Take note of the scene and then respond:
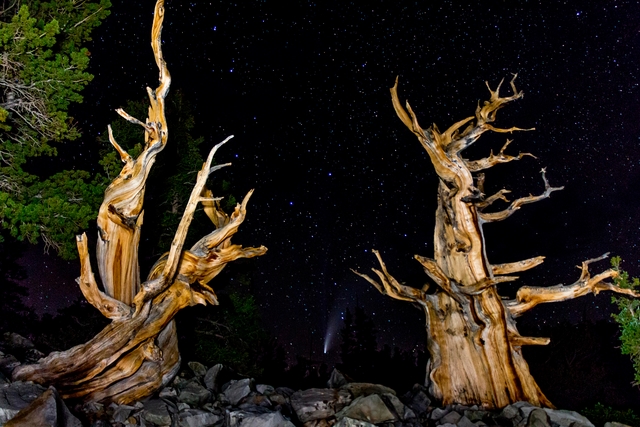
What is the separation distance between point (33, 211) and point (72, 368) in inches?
105

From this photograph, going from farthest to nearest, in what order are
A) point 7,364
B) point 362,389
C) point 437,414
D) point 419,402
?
point 419,402 < point 362,389 < point 437,414 < point 7,364

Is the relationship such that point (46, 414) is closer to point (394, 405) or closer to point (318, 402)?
point (318, 402)

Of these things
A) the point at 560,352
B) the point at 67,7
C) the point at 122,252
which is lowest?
the point at 560,352

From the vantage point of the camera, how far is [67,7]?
891 centimetres

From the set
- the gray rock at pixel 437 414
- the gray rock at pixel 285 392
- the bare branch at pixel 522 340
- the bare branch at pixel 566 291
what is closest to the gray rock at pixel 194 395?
the gray rock at pixel 285 392

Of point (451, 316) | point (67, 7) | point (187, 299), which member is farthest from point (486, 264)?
point (67, 7)

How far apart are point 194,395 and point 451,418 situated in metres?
4.55

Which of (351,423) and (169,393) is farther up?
(351,423)

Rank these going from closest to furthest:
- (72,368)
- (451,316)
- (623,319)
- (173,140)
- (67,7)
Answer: (72,368), (67,7), (623,319), (451,316), (173,140)

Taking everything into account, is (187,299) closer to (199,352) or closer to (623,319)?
(199,352)

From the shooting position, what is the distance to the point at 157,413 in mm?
7527

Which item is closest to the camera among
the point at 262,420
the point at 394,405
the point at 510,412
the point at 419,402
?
the point at 262,420

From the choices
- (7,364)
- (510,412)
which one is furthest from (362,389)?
(7,364)

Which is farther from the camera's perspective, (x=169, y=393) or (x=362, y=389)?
(x=362, y=389)
